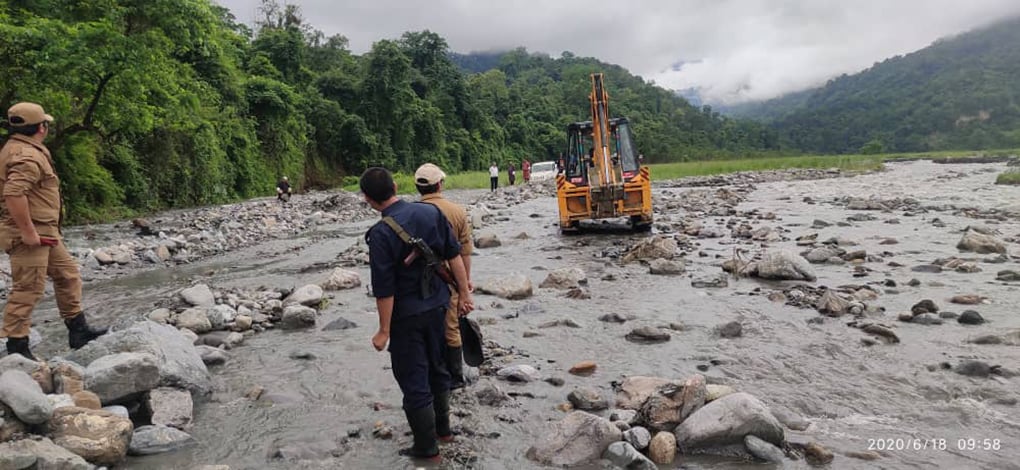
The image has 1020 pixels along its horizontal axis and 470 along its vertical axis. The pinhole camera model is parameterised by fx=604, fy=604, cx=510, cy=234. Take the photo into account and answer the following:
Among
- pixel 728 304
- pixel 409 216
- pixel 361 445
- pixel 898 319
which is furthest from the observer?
pixel 728 304

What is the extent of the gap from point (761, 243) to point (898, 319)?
6155mm

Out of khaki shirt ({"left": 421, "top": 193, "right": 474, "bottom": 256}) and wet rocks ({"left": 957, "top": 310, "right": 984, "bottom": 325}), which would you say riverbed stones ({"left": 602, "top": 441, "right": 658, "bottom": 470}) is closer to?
khaki shirt ({"left": 421, "top": 193, "right": 474, "bottom": 256})

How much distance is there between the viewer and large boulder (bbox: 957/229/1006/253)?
10188 mm

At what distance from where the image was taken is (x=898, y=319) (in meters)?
6.51

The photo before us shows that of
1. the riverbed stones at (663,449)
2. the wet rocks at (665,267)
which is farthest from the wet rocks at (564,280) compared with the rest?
the riverbed stones at (663,449)

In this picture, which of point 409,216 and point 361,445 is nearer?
point 409,216

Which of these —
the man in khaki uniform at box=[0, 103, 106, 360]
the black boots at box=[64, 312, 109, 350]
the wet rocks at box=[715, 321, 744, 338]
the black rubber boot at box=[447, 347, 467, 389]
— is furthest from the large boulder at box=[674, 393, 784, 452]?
the black boots at box=[64, 312, 109, 350]

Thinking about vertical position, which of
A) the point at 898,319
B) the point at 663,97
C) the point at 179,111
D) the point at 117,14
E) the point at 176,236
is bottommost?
the point at 898,319

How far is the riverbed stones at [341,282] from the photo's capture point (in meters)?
9.10

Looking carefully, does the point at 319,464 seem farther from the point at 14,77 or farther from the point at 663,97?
the point at 663,97

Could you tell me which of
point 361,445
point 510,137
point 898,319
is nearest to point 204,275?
point 361,445

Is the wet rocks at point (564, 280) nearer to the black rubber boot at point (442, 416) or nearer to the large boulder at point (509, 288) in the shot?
the large boulder at point (509, 288)

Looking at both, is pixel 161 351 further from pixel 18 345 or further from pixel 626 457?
pixel 626 457
